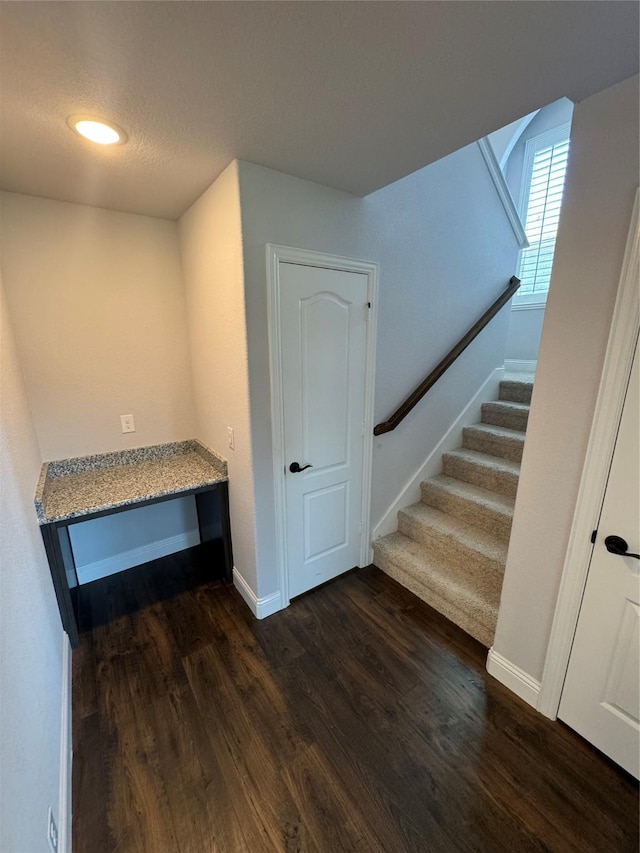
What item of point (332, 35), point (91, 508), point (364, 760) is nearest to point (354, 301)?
point (332, 35)

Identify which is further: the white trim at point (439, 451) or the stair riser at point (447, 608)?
the white trim at point (439, 451)

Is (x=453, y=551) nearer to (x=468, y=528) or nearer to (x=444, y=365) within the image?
(x=468, y=528)

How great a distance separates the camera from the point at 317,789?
4.27 ft

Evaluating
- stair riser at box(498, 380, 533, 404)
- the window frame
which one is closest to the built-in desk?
stair riser at box(498, 380, 533, 404)

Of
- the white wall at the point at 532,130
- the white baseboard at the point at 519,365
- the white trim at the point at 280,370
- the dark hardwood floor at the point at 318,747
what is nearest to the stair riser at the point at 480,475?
the white trim at the point at 280,370

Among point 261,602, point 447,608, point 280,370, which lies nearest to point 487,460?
point 447,608

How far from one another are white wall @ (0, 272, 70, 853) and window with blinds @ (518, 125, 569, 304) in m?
4.16

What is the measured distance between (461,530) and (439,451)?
0.68 m

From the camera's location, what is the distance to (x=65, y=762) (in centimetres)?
130

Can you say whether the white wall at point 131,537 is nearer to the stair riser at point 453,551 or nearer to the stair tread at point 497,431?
the stair riser at point 453,551

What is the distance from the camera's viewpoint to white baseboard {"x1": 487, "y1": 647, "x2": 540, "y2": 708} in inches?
62.2

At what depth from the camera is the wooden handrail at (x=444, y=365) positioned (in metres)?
2.38

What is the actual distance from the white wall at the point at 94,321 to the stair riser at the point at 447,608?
1.88 metres

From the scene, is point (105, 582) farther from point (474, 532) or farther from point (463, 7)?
point (463, 7)
